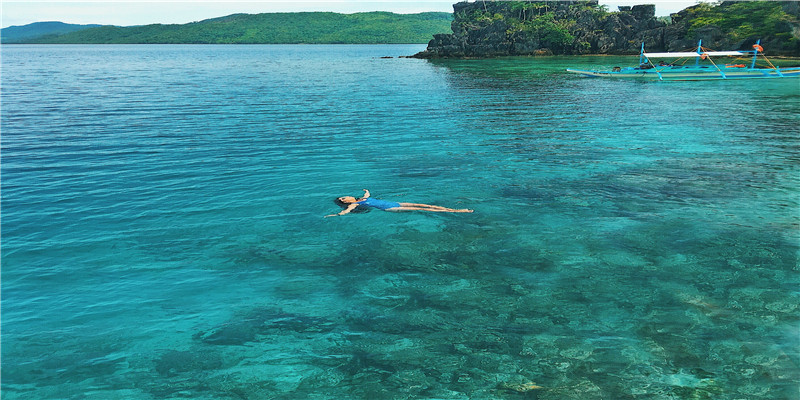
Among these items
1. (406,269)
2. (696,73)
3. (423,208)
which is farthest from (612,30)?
(406,269)

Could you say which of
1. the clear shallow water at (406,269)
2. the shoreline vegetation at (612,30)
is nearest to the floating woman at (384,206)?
the clear shallow water at (406,269)

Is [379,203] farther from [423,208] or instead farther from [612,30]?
[612,30]

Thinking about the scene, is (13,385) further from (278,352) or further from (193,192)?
(193,192)

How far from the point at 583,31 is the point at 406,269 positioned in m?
141

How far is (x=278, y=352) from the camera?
10.1 m

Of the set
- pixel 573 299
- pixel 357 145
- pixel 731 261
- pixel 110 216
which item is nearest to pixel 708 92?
pixel 357 145

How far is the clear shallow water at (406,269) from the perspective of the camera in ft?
30.6

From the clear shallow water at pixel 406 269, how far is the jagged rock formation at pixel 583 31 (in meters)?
101

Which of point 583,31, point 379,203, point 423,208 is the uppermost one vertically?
point 583,31

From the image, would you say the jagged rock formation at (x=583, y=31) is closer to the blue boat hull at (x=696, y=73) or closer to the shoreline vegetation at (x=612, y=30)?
the shoreline vegetation at (x=612, y=30)

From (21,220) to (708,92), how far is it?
205 ft

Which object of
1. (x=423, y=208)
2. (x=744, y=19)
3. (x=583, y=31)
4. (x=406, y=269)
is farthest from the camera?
(x=583, y=31)

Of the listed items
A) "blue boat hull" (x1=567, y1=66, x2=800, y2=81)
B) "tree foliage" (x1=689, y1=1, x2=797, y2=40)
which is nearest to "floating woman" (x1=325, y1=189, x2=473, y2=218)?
"blue boat hull" (x1=567, y1=66, x2=800, y2=81)

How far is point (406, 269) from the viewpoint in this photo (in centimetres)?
1364
